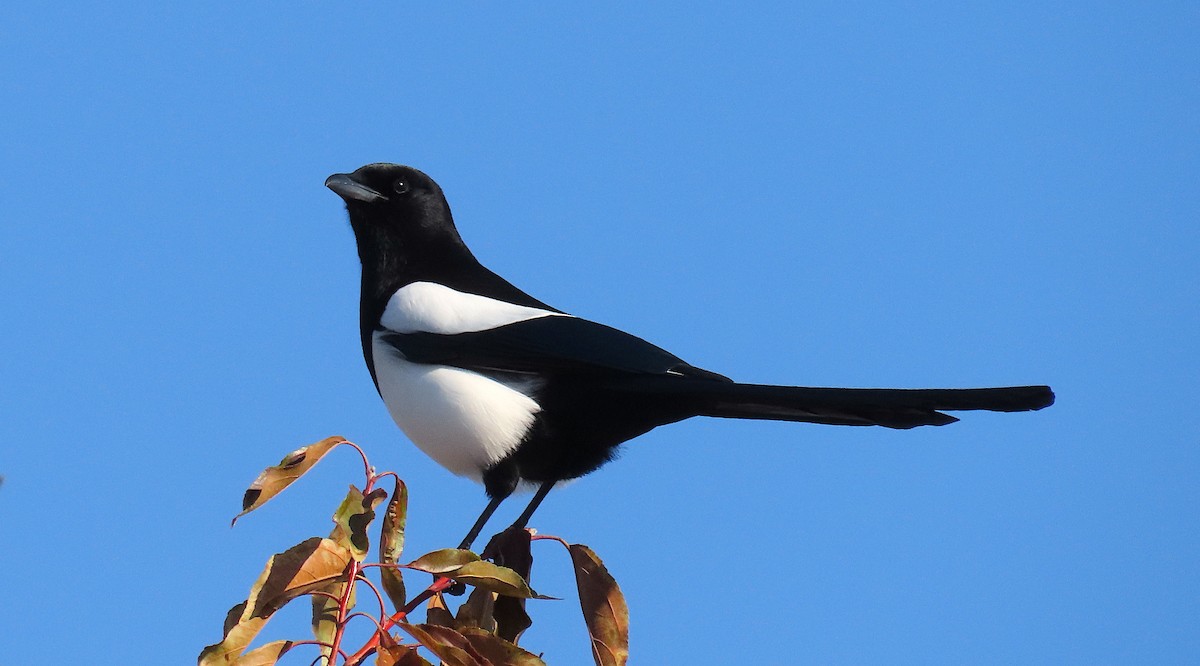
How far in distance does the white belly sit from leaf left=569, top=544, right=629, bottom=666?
890 mm

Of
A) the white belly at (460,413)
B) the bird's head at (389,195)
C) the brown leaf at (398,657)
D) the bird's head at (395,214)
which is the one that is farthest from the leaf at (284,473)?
the bird's head at (389,195)

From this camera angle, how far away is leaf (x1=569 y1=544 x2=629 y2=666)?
2742 millimetres

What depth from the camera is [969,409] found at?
2977 mm

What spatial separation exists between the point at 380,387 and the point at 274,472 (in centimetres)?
134

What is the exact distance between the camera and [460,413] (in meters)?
3.70

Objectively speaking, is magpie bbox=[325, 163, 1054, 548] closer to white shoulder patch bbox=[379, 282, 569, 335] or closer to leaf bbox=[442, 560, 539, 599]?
white shoulder patch bbox=[379, 282, 569, 335]

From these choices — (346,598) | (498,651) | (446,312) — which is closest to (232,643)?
(346,598)

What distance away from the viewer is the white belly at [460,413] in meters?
3.68

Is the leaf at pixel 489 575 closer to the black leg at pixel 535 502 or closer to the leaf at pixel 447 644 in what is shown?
the leaf at pixel 447 644

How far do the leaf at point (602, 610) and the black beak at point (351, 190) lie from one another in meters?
2.05

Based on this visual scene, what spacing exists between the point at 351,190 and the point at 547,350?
1.18 meters

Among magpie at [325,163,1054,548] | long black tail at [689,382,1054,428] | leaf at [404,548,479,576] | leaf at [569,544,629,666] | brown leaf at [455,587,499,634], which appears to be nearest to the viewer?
leaf at [404,548,479,576]

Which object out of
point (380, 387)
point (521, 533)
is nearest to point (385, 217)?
point (380, 387)

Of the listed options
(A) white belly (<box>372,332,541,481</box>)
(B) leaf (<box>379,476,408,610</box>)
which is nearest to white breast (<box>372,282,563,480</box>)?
(A) white belly (<box>372,332,541,481</box>)
